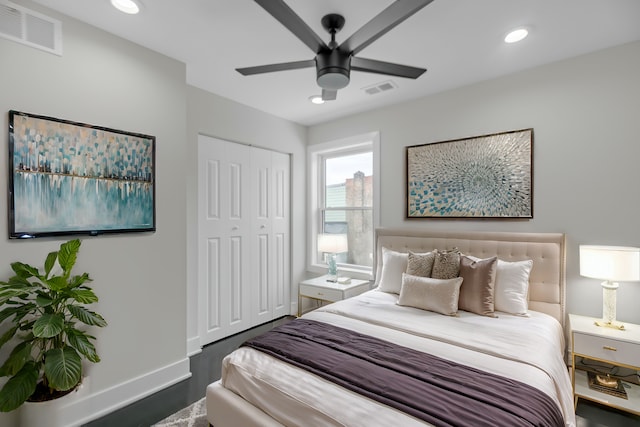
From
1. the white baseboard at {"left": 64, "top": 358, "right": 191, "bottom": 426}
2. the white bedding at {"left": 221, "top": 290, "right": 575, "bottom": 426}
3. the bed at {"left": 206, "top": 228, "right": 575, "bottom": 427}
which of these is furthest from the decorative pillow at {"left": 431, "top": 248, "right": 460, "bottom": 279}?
the white baseboard at {"left": 64, "top": 358, "right": 191, "bottom": 426}

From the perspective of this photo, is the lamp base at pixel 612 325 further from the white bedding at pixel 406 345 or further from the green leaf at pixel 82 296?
the green leaf at pixel 82 296

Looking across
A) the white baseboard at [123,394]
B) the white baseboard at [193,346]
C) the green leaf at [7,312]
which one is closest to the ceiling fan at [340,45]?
the green leaf at [7,312]

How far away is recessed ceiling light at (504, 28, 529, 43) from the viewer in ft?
6.91

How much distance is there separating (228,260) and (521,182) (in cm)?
298

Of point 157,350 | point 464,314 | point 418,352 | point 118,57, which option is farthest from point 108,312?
point 464,314

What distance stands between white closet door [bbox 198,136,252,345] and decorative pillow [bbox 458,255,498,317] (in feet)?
7.58

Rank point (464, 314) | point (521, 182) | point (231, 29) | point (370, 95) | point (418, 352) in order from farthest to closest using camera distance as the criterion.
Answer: point (370, 95) → point (521, 182) → point (464, 314) → point (231, 29) → point (418, 352)

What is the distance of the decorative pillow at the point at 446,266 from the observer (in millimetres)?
2484

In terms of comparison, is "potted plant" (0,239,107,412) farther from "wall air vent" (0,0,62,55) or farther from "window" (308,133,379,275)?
"window" (308,133,379,275)

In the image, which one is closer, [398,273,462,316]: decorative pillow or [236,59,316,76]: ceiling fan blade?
[236,59,316,76]: ceiling fan blade

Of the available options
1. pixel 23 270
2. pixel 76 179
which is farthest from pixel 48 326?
pixel 76 179

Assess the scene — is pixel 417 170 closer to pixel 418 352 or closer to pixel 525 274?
pixel 525 274

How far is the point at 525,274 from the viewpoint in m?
2.42

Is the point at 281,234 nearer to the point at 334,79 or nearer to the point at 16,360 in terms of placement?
the point at 334,79
